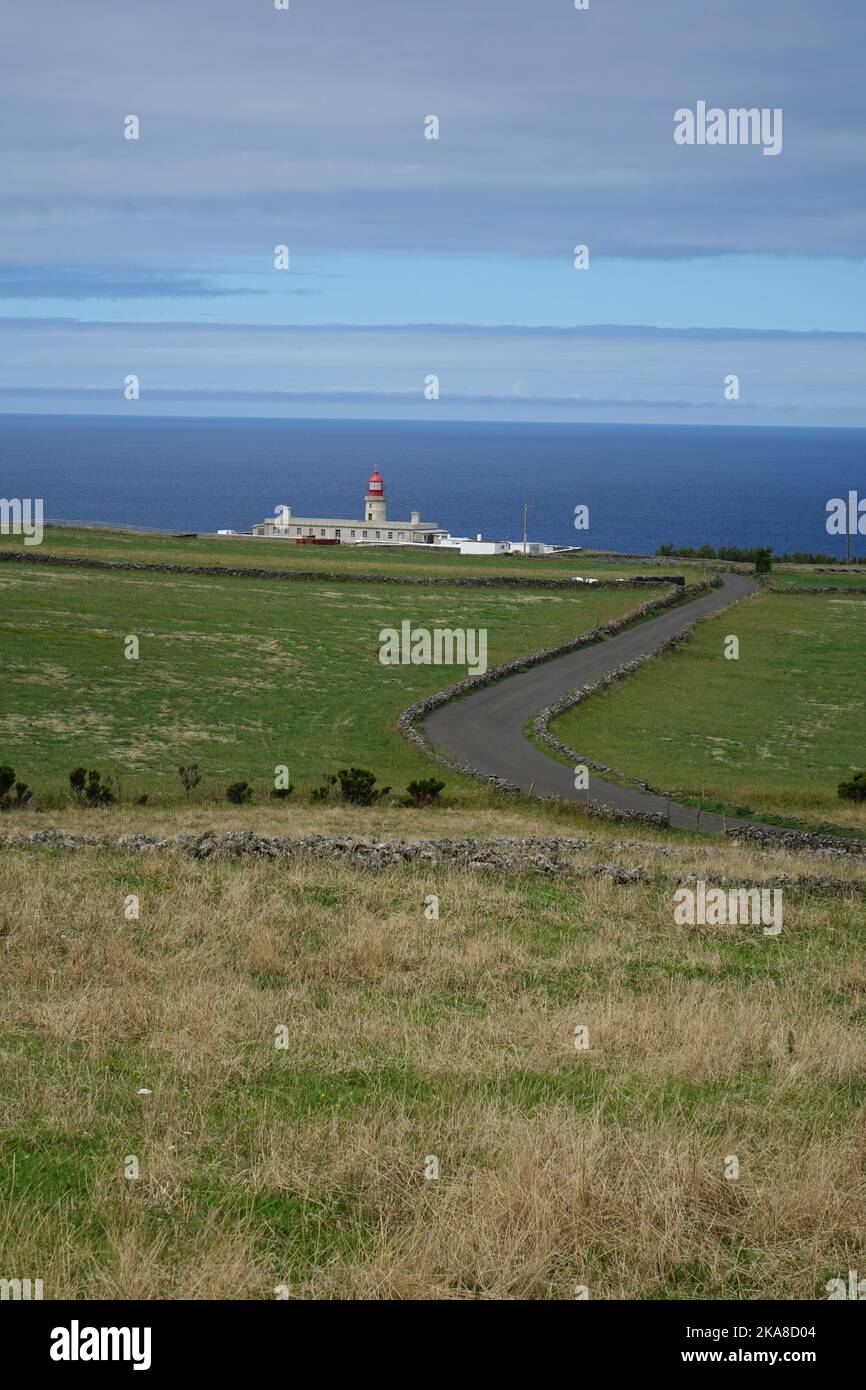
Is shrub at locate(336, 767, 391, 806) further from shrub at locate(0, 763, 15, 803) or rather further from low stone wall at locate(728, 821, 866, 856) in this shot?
low stone wall at locate(728, 821, 866, 856)

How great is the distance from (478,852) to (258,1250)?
1249cm

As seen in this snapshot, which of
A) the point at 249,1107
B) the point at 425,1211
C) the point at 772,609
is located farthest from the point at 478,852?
the point at 772,609

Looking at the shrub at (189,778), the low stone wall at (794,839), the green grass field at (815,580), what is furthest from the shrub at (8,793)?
the green grass field at (815,580)

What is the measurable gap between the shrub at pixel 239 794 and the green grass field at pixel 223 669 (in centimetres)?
219

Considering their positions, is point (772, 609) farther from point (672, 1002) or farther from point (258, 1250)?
point (258, 1250)

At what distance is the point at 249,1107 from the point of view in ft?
28.4

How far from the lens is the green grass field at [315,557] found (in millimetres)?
94250

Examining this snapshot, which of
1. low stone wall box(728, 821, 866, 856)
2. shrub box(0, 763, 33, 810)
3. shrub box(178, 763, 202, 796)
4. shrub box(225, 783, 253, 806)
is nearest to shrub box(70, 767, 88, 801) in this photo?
shrub box(0, 763, 33, 810)

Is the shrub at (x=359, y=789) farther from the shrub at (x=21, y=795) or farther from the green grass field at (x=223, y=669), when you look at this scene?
the shrub at (x=21, y=795)

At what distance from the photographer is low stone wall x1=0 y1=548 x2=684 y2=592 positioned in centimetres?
8369

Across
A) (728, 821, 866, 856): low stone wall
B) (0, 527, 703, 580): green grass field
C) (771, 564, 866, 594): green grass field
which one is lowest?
(728, 821, 866, 856): low stone wall

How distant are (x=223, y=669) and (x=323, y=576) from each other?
36213 millimetres

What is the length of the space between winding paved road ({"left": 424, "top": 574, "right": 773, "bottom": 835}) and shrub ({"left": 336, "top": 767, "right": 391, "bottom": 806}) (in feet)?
15.7

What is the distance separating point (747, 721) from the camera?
52.0 metres
